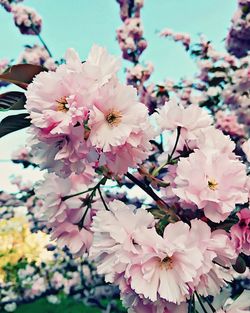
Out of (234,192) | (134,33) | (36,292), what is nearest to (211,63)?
(134,33)

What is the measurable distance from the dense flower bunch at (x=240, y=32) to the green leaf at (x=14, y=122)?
344cm

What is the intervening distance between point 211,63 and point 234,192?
3.38 meters

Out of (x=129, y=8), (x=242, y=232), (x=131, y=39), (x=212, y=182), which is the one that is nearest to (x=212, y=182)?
(x=212, y=182)

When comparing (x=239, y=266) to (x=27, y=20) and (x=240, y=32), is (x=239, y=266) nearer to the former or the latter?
(x=240, y=32)

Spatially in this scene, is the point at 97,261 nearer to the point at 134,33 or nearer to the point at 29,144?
the point at 29,144

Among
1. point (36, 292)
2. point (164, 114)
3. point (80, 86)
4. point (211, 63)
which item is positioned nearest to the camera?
point (80, 86)

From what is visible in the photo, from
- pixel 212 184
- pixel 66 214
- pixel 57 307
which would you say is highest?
pixel 212 184

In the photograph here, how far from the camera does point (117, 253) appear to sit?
1.01m

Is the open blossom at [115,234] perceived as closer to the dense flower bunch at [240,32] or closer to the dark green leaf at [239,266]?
the dark green leaf at [239,266]

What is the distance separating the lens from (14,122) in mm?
1120

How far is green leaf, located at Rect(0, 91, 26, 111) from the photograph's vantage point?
111 centimetres

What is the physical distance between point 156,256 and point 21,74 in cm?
44

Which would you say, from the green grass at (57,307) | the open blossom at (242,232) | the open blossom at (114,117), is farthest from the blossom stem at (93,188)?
the green grass at (57,307)

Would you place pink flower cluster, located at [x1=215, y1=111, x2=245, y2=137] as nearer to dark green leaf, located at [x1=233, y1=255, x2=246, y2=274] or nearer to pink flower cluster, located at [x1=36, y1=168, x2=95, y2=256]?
pink flower cluster, located at [x1=36, y1=168, x2=95, y2=256]
